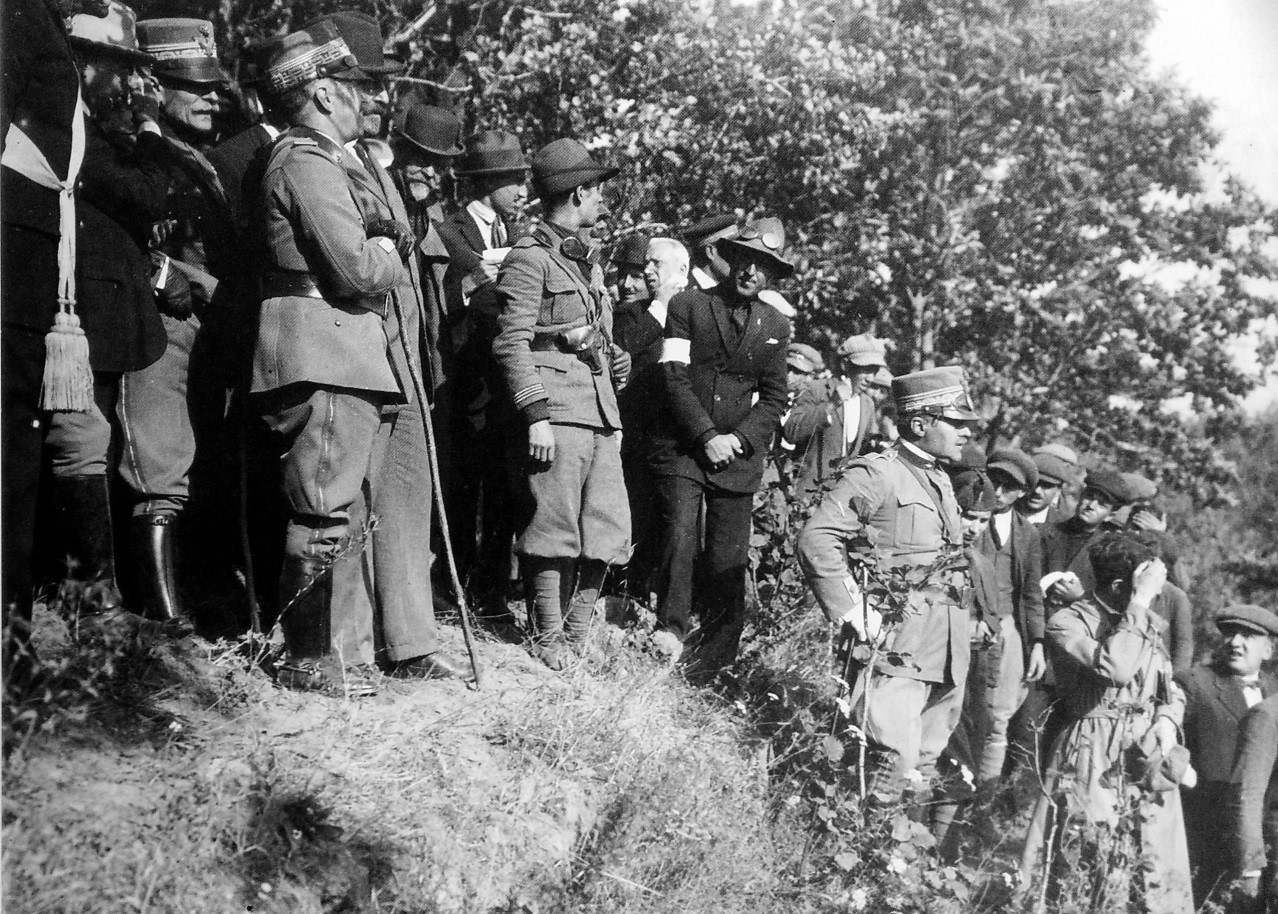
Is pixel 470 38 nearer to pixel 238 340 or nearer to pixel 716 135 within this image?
pixel 716 135

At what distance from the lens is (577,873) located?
155 inches

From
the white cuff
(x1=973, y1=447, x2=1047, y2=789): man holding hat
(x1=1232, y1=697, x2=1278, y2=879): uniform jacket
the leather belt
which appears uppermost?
the leather belt

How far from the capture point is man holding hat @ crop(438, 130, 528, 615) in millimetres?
5457

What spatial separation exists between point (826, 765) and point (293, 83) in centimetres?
324

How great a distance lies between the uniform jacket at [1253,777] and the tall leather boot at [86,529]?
5.25 meters

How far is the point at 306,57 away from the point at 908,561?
2978 millimetres

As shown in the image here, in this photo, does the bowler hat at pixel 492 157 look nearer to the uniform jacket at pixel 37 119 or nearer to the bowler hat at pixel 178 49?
the bowler hat at pixel 178 49

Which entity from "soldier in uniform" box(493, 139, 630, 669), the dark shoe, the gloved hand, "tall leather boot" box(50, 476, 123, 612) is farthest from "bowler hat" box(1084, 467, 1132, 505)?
"tall leather boot" box(50, 476, 123, 612)

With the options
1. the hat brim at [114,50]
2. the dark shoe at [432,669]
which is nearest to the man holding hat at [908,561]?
the dark shoe at [432,669]

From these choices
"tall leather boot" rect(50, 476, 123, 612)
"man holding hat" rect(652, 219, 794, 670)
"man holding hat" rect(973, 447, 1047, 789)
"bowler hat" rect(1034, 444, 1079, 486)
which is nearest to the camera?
"tall leather boot" rect(50, 476, 123, 612)

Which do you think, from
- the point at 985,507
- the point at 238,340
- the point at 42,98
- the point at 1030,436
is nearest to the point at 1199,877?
the point at 985,507

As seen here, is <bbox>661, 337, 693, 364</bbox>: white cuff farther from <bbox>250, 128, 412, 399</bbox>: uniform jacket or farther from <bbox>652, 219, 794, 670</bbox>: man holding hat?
<bbox>250, 128, 412, 399</bbox>: uniform jacket

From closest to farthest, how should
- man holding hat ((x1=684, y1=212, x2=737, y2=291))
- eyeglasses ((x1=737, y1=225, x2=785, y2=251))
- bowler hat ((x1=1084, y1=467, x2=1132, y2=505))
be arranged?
1. eyeglasses ((x1=737, y1=225, x2=785, y2=251))
2. man holding hat ((x1=684, y1=212, x2=737, y2=291))
3. bowler hat ((x1=1084, y1=467, x2=1132, y2=505))

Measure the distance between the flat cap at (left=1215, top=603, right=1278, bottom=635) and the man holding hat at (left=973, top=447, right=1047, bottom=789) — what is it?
919 mm
